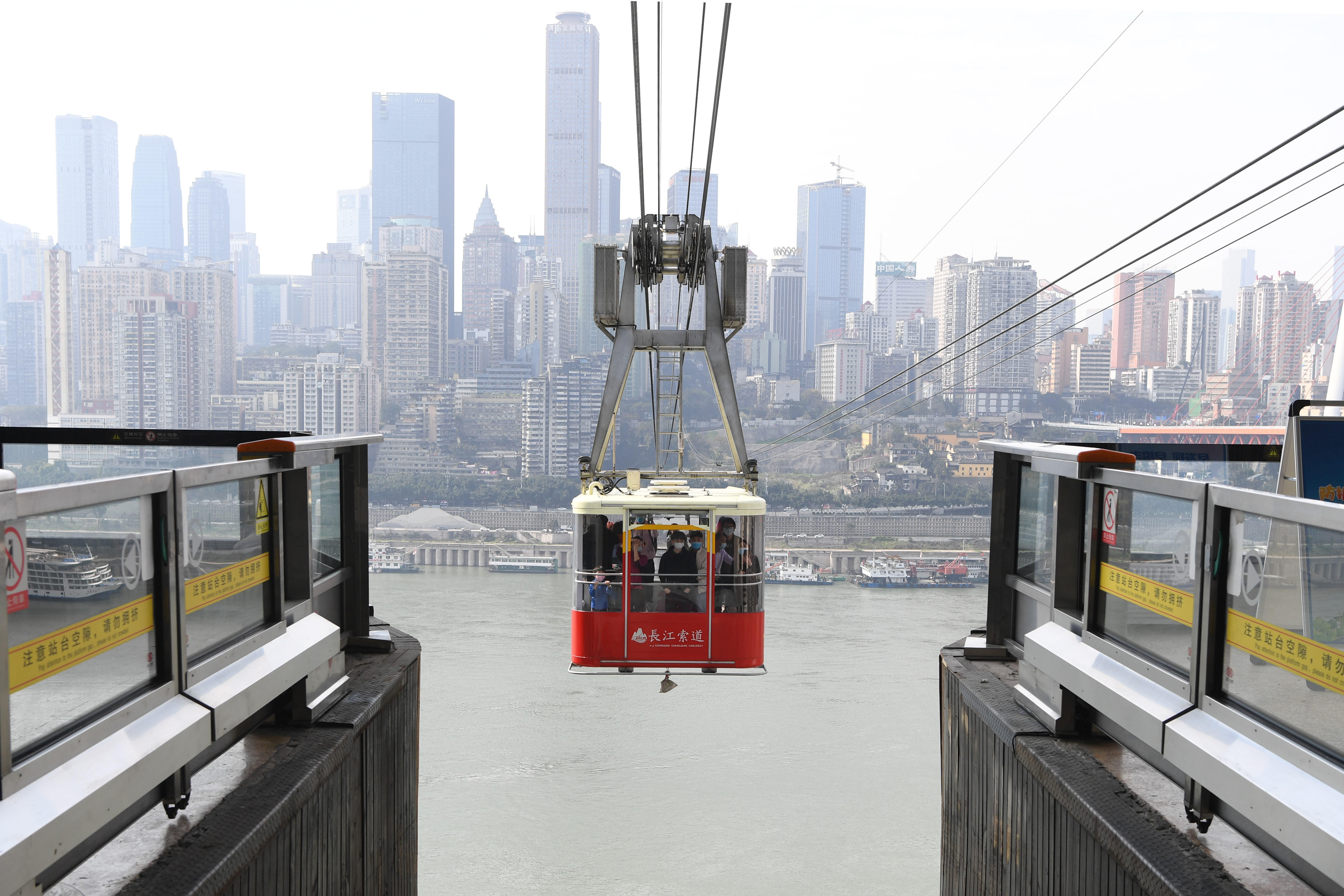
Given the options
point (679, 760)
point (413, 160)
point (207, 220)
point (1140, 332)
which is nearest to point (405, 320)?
point (413, 160)

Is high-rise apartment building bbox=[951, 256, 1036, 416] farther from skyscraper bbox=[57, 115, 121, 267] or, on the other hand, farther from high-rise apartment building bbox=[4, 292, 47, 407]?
skyscraper bbox=[57, 115, 121, 267]

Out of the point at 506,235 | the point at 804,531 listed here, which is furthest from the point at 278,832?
the point at 506,235

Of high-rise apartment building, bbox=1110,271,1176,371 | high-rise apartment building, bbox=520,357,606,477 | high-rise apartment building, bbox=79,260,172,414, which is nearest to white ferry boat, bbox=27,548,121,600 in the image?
high-rise apartment building, bbox=520,357,606,477

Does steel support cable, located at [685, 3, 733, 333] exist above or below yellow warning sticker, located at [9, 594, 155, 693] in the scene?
above

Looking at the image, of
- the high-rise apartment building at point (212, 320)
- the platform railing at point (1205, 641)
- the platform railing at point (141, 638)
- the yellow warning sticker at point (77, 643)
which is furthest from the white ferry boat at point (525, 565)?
the yellow warning sticker at point (77, 643)

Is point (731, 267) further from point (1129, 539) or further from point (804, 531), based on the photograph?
point (804, 531)

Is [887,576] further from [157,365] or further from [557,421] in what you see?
[157,365]
